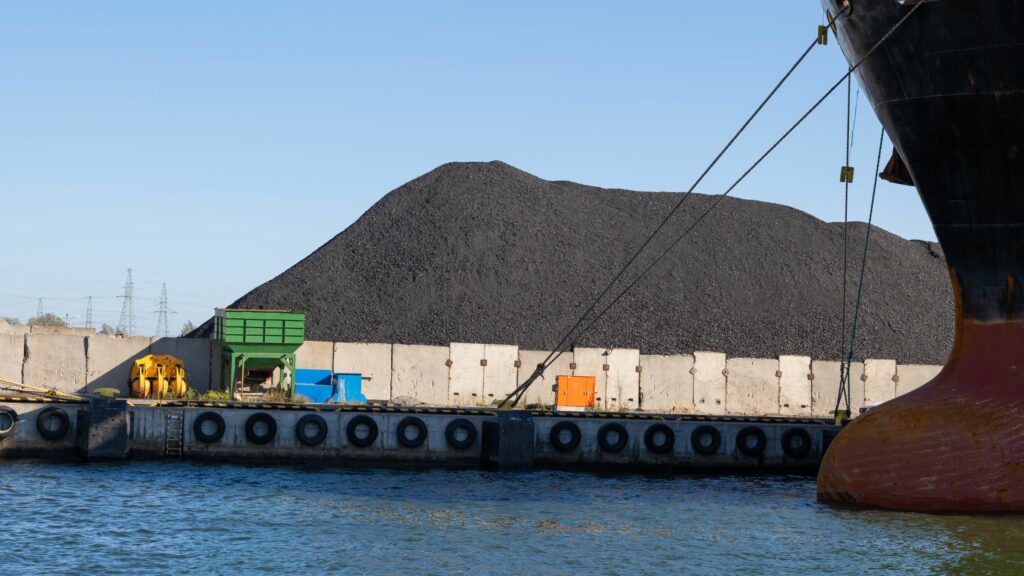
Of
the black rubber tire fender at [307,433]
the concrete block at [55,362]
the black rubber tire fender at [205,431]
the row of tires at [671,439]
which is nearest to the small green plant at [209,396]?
the concrete block at [55,362]

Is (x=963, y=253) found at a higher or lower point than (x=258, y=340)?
higher

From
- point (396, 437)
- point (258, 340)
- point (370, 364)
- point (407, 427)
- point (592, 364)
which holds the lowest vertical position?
point (396, 437)

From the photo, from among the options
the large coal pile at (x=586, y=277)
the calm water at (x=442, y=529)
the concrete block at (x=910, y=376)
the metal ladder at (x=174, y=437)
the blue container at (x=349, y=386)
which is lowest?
the calm water at (x=442, y=529)

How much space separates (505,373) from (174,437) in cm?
1859

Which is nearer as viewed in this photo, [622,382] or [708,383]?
[622,382]

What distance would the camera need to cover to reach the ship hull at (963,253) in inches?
845

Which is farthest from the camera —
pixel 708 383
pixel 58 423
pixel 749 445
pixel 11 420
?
pixel 708 383

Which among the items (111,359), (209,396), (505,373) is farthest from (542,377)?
(111,359)

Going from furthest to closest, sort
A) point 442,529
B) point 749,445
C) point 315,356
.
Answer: point 315,356
point 749,445
point 442,529

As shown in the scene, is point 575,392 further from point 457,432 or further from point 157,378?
point 157,378

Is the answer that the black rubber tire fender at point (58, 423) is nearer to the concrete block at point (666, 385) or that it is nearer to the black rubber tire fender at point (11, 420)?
the black rubber tire fender at point (11, 420)

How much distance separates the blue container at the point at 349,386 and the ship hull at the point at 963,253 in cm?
2350

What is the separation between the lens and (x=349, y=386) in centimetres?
4391

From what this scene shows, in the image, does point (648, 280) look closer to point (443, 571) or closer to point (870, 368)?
point (870, 368)
